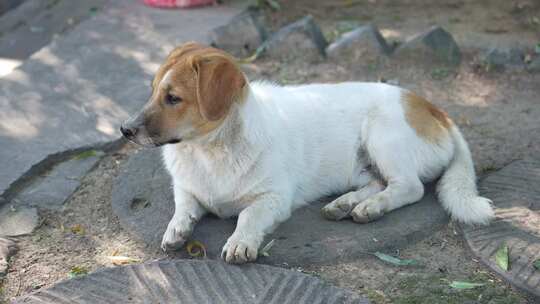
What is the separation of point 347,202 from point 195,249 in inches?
35.7

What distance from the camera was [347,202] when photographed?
13.7 feet

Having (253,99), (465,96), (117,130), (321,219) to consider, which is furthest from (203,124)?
(465,96)

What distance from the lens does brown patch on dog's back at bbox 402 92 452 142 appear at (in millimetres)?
4363

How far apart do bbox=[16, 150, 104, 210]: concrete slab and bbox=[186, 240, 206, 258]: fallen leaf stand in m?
1.03

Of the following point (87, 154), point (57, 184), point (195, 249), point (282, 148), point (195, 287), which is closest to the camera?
point (195, 287)

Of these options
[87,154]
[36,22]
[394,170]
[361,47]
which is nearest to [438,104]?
[361,47]

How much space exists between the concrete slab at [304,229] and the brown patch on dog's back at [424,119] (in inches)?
14.4

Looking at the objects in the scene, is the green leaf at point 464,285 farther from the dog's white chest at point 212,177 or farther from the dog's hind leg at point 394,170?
the dog's white chest at point 212,177

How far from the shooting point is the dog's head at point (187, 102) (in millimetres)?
3678

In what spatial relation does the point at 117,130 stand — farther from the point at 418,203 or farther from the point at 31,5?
the point at 31,5

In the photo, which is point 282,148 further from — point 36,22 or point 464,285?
point 36,22

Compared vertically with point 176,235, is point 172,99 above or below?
above

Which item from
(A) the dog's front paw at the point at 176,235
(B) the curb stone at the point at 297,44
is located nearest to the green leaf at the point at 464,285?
(A) the dog's front paw at the point at 176,235

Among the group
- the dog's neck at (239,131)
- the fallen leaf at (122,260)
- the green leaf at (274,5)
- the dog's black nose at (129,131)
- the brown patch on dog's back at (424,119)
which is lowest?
the fallen leaf at (122,260)
